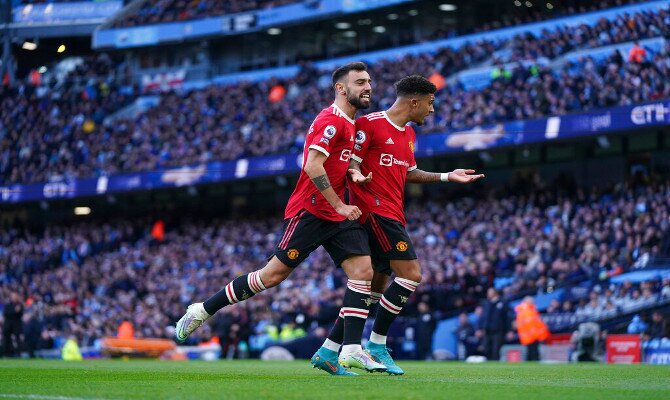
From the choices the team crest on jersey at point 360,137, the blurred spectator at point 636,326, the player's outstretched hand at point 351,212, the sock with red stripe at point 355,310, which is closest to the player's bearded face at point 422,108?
the team crest on jersey at point 360,137

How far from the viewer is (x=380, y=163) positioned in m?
9.45

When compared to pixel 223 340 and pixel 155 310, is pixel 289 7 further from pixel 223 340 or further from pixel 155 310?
pixel 223 340

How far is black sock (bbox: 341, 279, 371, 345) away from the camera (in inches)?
356

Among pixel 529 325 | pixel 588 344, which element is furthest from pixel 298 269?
pixel 588 344

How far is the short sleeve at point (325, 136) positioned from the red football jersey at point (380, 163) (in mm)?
497

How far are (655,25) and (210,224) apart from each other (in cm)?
1732

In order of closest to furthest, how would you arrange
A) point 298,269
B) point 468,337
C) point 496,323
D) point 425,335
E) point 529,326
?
point 496,323
point 529,326
point 468,337
point 425,335
point 298,269

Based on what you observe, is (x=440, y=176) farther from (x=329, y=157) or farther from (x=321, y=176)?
(x=321, y=176)

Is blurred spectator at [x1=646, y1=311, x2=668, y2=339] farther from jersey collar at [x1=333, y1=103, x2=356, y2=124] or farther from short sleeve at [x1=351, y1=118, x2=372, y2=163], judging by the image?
jersey collar at [x1=333, y1=103, x2=356, y2=124]

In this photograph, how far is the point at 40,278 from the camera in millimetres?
37531

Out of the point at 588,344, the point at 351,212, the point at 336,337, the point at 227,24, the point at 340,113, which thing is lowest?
the point at 588,344

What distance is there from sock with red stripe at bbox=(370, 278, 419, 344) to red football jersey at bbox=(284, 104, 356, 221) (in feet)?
2.84

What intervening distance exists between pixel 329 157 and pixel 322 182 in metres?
0.45

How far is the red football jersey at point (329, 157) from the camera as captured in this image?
29.1 feet
